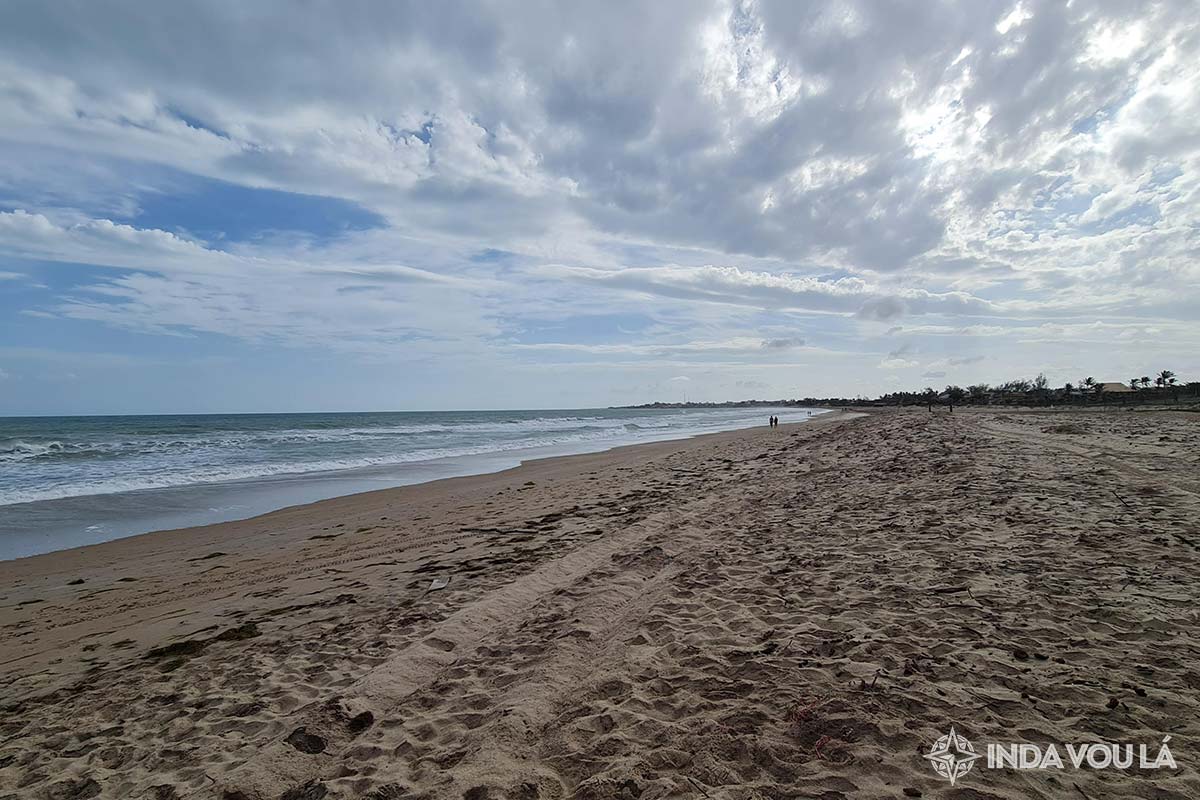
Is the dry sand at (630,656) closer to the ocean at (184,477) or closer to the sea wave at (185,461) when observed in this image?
the ocean at (184,477)

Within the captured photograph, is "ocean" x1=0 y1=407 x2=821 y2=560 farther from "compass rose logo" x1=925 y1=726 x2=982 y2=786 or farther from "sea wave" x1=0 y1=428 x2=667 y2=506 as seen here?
"compass rose logo" x1=925 y1=726 x2=982 y2=786

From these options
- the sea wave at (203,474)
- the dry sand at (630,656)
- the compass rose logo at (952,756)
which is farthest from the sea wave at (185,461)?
the compass rose logo at (952,756)

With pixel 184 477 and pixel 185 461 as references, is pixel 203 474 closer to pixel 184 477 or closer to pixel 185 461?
pixel 184 477

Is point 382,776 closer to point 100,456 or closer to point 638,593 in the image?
point 638,593

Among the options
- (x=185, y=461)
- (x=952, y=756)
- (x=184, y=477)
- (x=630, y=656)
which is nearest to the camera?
(x=952, y=756)

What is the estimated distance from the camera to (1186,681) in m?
3.03

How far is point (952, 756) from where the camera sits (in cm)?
265

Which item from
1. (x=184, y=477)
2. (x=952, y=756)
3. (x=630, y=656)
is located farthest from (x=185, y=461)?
(x=952, y=756)

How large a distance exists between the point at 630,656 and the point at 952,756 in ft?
6.72

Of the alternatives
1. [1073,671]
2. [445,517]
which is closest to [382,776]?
[1073,671]

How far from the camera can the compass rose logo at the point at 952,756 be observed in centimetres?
254

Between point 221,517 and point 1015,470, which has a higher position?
point 1015,470

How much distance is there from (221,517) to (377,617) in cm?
822

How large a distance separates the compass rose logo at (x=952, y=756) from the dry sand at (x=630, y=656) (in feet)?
0.17
